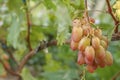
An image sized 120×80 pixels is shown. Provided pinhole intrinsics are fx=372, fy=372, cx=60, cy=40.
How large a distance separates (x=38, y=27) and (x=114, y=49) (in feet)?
1.14

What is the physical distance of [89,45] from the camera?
68 centimetres

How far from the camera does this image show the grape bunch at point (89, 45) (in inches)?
26.3

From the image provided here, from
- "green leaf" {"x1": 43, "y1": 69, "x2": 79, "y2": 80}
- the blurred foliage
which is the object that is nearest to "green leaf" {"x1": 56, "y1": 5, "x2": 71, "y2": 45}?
the blurred foliage

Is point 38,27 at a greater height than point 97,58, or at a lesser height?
greater

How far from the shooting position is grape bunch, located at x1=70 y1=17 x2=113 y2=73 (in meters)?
0.67

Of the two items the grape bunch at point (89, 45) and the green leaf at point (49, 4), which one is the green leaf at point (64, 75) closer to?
the green leaf at point (49, 4)

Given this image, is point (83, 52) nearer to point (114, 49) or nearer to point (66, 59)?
point (114, 49)

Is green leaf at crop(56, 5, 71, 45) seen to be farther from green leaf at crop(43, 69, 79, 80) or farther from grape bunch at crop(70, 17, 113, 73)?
green leaf at crop(43, 69, 79, 80)

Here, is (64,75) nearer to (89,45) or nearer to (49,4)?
(49,4)

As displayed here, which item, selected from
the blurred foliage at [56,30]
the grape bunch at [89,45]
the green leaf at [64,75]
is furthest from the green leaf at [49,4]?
the green leaf at [64,75]

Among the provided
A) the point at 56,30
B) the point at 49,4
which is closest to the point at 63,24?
the point at 49,4

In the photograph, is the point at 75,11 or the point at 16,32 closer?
the point at 75,11

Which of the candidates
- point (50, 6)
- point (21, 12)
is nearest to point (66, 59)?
point (21, 12)

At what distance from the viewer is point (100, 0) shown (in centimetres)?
169
